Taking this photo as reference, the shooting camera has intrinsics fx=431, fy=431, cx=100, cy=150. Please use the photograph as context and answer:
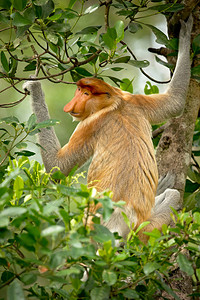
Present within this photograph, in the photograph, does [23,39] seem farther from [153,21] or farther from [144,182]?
[153,21]

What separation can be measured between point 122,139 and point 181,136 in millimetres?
451

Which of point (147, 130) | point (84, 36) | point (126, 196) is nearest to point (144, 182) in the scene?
point (126, 196)

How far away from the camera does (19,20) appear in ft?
7.29

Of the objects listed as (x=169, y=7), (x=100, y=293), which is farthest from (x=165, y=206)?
(x=100, y=293)

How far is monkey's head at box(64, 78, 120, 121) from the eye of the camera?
9.66 feet

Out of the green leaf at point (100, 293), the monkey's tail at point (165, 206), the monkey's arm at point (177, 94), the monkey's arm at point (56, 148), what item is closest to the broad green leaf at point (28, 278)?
the green leaf at point (100, 293)

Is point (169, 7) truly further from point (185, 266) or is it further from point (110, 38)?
point (185, 266)

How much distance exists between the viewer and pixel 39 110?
3.25 meters

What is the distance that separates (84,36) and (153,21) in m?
4.28

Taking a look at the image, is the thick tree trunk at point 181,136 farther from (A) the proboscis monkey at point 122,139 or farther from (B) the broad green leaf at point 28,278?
(B) the broad green leaf at point 28,278

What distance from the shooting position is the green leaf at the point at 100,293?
1.39 metres

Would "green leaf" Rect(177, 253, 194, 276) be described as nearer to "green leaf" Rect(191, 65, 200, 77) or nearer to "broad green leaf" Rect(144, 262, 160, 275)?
"broad green leaf" Rect(144, 262, 160, 275)

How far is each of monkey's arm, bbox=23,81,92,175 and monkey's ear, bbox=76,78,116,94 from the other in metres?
0.31

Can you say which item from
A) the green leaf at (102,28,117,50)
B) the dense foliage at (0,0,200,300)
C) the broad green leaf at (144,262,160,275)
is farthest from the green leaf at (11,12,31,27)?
the broad green leaf at (144,262,160,275)
